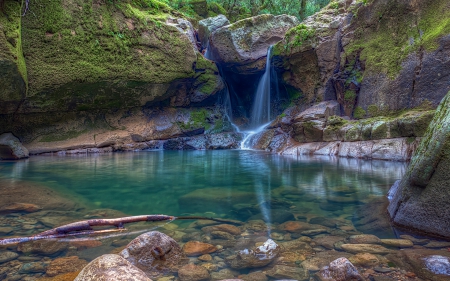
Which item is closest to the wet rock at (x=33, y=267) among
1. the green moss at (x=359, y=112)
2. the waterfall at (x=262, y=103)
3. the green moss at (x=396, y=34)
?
the green moss at (x=396, y=34)

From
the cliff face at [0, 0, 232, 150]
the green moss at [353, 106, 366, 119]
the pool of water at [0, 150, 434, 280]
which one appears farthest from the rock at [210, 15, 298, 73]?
the pool of water at [0, 150, 434, 280]

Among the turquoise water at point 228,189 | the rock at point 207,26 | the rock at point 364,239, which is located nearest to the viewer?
the rock at point 364,239

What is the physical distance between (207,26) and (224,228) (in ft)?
62.7

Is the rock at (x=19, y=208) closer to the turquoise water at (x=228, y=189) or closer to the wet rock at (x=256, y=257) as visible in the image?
the turquoise water at (x=228, y=189)

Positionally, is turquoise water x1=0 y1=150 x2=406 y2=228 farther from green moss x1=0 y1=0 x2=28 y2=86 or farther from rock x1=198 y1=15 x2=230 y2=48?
rock x1=198 y1=15 x2=230 y2=48

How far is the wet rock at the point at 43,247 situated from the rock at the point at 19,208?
5.11 ft

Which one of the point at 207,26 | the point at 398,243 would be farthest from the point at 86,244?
the point at 207,26

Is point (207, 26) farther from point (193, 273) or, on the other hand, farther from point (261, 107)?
point (193, 273)

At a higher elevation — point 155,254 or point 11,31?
point 11,31

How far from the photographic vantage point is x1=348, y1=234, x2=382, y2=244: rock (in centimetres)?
276

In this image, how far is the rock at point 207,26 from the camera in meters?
20.0

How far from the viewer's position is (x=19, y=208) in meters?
4.14

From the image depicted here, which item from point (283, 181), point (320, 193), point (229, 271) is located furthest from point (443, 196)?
point (283, 181)

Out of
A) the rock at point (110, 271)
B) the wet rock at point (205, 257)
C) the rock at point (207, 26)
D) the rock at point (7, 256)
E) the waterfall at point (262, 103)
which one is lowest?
the wet rock at point (205, 257)
